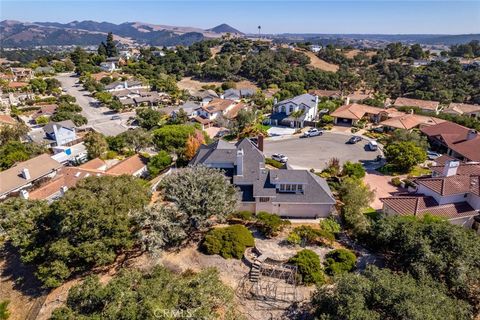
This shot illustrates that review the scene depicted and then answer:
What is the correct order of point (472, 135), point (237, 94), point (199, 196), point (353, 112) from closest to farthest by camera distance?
point (199, 196), point (472, 135), point (353, 112), point (237, 94)

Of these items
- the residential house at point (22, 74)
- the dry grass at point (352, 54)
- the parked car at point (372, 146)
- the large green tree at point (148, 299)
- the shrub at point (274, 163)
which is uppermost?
the dry grass at point (352, 54)

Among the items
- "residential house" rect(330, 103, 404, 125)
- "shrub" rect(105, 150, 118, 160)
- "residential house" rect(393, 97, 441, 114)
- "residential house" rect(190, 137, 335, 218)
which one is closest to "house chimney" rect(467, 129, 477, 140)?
"residential house" rect(330, 103, 404, 125)

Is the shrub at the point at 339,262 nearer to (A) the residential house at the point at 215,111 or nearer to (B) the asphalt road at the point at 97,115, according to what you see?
(A) the residential house at the point at 215,111

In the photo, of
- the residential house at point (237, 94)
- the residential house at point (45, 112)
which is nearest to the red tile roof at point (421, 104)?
the residential house at point (237, 94)

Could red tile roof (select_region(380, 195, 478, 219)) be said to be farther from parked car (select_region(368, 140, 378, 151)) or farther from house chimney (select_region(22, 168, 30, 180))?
house chimney (select_region(22, 168, 30, 180))

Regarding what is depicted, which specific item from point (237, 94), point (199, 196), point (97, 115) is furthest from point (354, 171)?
point (97, 115)

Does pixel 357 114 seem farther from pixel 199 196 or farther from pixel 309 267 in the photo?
pixel 199 196

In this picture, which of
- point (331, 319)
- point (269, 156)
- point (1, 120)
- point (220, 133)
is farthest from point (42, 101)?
point (331, 319)
